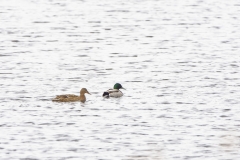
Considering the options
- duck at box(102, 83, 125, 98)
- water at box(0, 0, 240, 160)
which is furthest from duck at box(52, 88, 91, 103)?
duck at box(102, 83, 125, 98)

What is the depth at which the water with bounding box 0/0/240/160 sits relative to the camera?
24984 mm

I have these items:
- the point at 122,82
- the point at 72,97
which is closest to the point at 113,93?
the point at 72,97

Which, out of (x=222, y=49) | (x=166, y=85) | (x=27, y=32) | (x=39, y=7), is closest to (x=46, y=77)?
(x=166, y=85)

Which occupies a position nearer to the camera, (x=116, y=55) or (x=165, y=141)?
(x=165, y=141)

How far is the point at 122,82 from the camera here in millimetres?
36938

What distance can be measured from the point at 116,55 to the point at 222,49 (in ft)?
18.9

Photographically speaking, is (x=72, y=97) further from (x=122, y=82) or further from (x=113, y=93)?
(x=122, y=82)

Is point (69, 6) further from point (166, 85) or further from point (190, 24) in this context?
point (166, 85)

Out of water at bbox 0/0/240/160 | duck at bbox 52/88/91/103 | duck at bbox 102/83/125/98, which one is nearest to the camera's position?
water at bbox 0/0/240/160

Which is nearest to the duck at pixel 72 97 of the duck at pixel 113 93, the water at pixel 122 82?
the water at pixel 122 82

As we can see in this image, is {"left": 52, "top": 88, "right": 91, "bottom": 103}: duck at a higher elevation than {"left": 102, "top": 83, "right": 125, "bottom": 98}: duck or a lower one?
higher

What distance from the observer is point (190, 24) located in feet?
187

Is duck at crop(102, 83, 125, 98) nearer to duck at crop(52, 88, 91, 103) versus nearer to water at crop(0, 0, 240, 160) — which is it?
water at crop(0, 0, 240, 160)

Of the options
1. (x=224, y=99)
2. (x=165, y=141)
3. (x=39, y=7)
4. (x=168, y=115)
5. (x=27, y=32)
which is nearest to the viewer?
(x=165, y=141)
